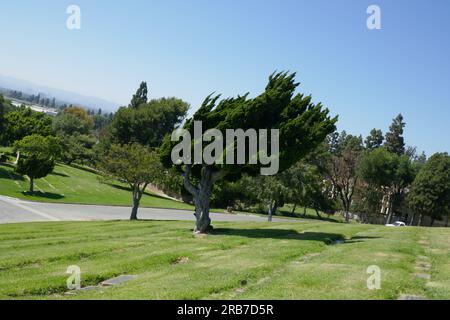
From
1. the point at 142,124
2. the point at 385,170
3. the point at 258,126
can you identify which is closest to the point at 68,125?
the point at 142,124

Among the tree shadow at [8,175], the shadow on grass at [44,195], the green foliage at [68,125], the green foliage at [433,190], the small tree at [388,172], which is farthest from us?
the green foliage at [68,125]

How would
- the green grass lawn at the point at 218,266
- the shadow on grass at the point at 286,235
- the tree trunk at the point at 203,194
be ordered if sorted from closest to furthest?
the green grass lawn at the point at 218,266 < the shadow on grass at the point at 286,235 < the tree trunk at the point at 203,194

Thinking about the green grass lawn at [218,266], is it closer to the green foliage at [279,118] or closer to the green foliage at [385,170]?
the green foliage at [279,118]

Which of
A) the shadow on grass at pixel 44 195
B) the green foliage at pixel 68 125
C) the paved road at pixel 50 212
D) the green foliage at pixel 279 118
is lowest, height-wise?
the paved road at pixel 50 212

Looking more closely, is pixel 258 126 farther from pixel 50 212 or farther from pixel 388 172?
pixel 388 172

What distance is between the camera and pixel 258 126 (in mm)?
25031

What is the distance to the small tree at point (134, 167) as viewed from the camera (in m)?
39.3

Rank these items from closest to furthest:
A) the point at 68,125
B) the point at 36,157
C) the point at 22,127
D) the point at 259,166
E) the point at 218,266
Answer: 1. the point at 218,266
2. the point at 259,166
3. the point at 36,157
4. the point at 22,127
5. the point at 68,125

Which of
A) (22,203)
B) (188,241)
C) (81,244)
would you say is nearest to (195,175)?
(188,241)

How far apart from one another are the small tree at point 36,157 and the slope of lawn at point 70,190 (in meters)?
2.33

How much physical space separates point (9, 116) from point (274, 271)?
274 ft

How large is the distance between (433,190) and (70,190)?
166 ft

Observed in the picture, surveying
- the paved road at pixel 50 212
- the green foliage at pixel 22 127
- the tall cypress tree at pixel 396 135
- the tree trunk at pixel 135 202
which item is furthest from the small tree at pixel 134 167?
the tall cypress tree at pixel 396 135
